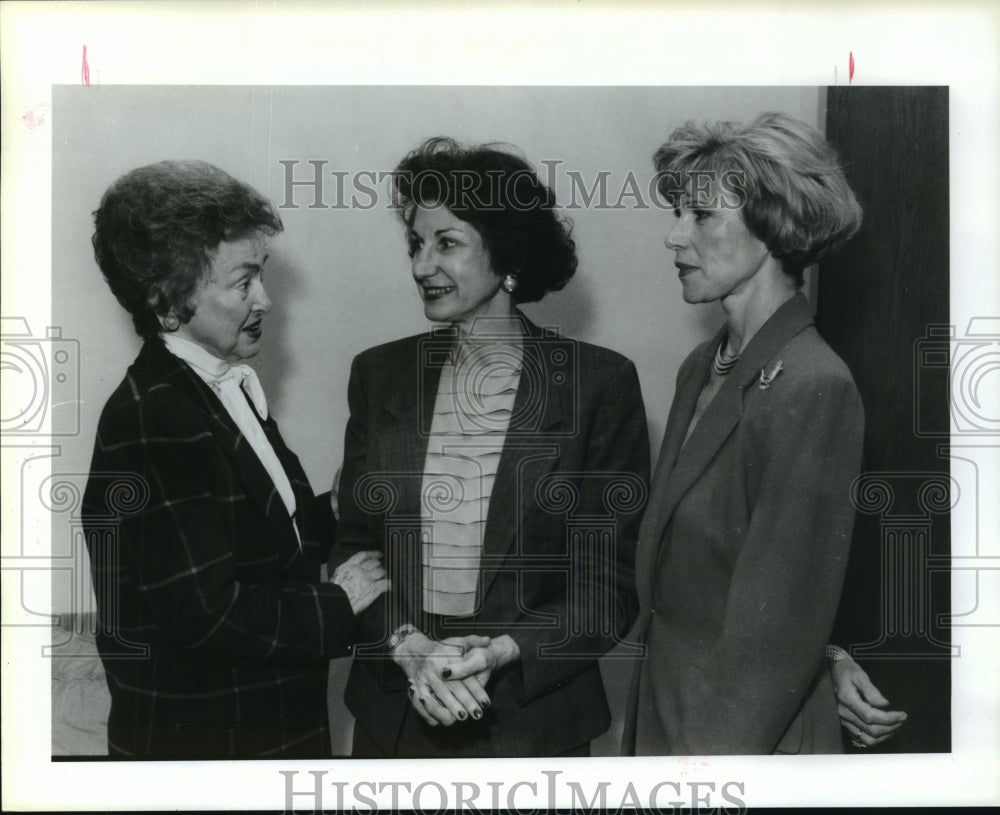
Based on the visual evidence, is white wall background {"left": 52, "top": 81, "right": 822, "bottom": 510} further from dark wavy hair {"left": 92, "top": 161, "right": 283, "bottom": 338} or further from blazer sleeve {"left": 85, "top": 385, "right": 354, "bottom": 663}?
blazer sleeve {"left": 85, "top": 385, "right": 354, "bottom": 663}

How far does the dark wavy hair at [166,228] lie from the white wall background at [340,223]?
0.04 m

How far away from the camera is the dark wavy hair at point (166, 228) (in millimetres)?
2734

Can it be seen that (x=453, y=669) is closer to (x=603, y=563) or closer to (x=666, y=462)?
(x=603, y=563)

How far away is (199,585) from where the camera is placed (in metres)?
2.68

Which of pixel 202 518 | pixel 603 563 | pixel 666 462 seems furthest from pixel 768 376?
pixel 202 518

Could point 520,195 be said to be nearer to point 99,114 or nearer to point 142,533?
point 99,114

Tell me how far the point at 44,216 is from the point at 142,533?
2.78 feet

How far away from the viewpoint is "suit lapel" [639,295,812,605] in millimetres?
2711

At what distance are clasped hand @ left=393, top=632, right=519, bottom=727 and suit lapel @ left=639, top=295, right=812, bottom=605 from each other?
0.41 m

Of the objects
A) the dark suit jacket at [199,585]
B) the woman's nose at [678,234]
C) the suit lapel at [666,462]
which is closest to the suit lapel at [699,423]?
the suit lapel at [666,462]

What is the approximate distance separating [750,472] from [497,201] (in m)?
0.92

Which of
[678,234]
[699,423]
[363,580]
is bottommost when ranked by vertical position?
[363,580]

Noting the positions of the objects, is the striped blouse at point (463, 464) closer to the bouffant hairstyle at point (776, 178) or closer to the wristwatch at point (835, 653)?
the bouffant hairstyle at point (776, 178)

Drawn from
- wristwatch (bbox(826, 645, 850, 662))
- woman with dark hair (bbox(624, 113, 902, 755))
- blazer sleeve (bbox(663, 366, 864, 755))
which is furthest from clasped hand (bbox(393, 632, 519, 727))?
wristwatch (bbox(826, 645, 850, 662))
